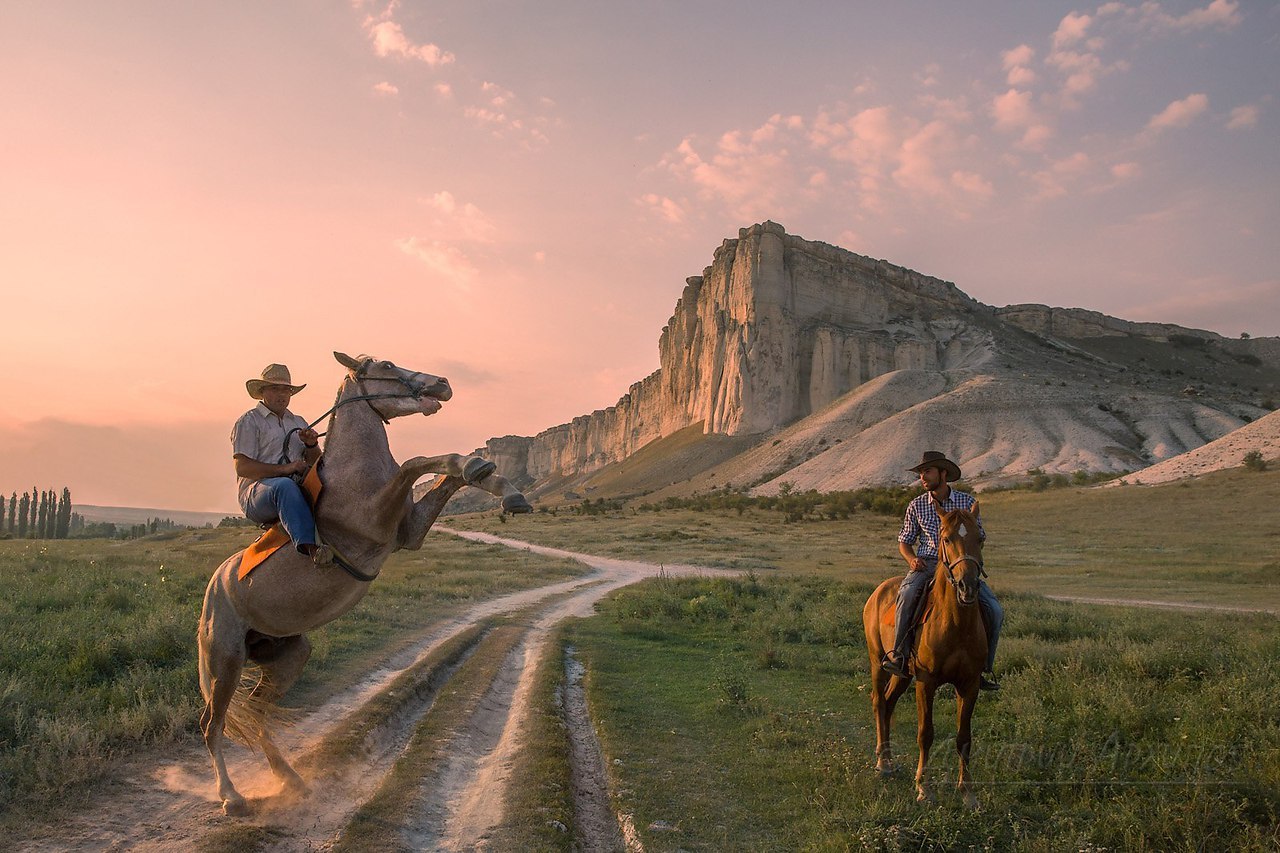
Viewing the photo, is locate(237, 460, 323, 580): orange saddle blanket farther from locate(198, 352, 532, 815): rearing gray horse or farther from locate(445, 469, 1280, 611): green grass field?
locate(445, 469, 1280, 611): green grass field

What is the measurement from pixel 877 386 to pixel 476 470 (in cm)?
Answer: 9422

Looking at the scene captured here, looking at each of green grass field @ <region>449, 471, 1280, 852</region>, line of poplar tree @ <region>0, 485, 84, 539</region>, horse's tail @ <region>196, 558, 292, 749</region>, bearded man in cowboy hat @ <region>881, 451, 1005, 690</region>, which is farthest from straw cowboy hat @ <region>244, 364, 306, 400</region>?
line of poplar tree @ <region>0, 485, 84, 539</region>

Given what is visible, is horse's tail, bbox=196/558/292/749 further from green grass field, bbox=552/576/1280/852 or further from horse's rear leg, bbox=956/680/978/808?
horse's rear leg, bbox=956/680/978/808

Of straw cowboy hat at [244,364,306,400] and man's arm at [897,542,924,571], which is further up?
straw cowboy hat at [244,364,306,400]

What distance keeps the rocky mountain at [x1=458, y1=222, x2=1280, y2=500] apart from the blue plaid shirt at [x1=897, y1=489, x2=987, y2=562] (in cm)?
5789

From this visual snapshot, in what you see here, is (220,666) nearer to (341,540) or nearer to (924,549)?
(341,540)

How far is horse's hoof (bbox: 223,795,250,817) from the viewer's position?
535 centimetres

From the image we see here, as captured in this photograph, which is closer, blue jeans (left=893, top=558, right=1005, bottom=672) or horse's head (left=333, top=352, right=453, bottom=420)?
horse's head (left=333, top=352, right=453, bottom=420)

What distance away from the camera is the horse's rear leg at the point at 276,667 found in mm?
5789

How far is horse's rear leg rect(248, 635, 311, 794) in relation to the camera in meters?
5.79

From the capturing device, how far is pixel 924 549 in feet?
22.7

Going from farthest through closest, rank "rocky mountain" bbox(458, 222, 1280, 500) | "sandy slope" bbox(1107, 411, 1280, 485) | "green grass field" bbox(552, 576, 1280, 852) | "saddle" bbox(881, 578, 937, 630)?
"rocky mountain" bbox(458, 222, 1280, 500)
"sandy slope" bbox(1107, 411, 1280, 485)
"saddle" bbox(881, 578, 937, 630)
"green grass field" bbox(552, 576, 1280, 852)

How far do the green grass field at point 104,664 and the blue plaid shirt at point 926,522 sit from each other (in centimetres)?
685

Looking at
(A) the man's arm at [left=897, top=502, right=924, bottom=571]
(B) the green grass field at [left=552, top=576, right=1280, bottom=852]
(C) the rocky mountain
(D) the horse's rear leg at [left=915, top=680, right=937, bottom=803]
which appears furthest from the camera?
(C) the rocky mountain
